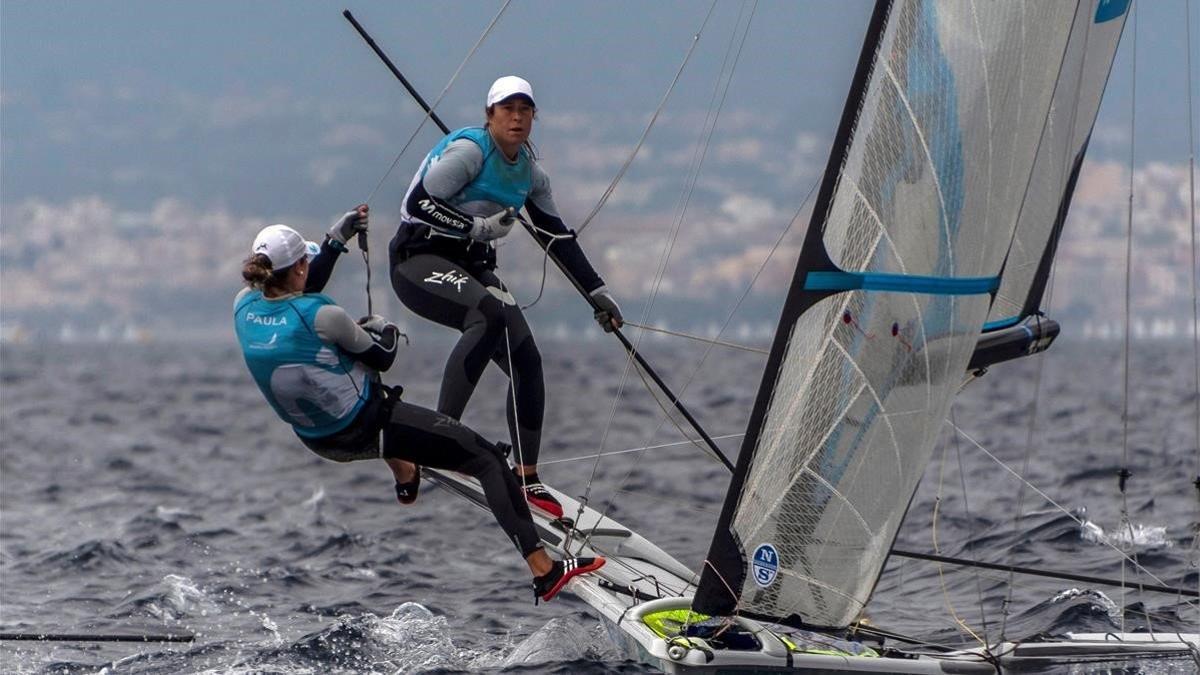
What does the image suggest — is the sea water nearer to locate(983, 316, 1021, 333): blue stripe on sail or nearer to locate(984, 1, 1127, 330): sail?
locate(983, 316, 1021, 333): blue stripe on sail

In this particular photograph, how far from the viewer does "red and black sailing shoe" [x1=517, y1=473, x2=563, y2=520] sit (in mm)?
7891

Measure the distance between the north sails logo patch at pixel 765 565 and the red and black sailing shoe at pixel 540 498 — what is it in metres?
1.67

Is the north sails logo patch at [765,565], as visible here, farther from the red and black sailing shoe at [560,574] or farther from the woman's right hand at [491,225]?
the woman's right hand at [491,225]

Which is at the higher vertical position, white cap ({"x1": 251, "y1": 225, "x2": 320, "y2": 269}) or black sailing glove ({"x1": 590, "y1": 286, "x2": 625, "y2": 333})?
white cap ({"x1": 251, "y1": 225, "x2": 320, "y2": 269})

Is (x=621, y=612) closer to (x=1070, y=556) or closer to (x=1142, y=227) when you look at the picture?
(x=1070, y=556)

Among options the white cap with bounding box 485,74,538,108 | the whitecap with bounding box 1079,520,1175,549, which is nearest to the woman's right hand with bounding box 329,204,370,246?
the white cap with bounding box 485,74,538,108

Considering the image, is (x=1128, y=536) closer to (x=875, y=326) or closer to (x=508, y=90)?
(x=875, y=326)

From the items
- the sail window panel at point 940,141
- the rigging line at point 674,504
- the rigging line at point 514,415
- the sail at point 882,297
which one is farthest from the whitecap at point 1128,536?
the sail window panel at point 940,141

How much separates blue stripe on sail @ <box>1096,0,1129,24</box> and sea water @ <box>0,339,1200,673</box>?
195 centimetres

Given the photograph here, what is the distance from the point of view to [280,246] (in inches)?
254

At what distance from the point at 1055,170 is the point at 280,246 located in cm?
338

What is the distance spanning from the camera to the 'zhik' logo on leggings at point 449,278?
25.0ft

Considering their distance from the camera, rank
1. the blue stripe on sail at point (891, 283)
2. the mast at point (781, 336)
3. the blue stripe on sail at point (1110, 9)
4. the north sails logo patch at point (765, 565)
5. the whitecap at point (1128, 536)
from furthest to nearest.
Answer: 1. the whitecap at point (1128, 536)
2. the blue stripe on sail at point (1110, 9)
3. the north sails logo patch at point (765, 565)
4. the blue stripe on sail at point (891, 283)
5. the mast at point (781, 336)

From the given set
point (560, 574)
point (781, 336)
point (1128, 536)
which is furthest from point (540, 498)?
point (1128, 536)
